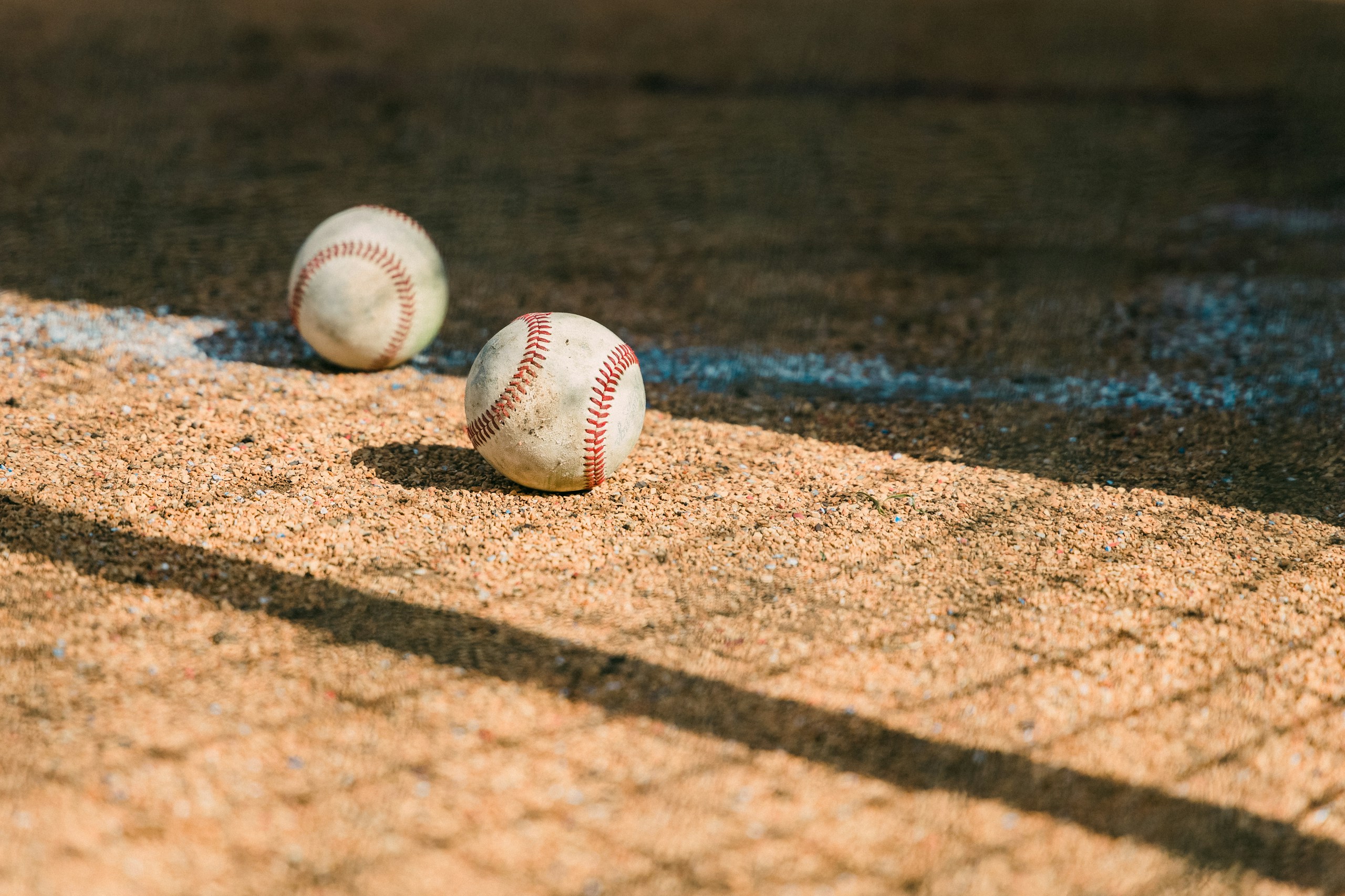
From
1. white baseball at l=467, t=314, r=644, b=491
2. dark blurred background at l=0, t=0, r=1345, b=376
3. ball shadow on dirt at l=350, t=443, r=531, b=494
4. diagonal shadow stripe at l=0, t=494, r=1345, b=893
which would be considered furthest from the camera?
dark blurred background at l=0, t=0, r=1345, b=376

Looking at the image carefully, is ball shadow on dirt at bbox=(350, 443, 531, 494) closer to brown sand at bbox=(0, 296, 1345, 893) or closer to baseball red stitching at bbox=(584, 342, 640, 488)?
brown sand at bbox=(0, 296, 1345, 893)

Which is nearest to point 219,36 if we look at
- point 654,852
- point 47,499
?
point 47,499

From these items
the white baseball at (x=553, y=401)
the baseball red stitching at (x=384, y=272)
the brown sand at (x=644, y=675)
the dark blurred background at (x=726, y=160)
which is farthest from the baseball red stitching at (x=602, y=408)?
the dark blurred background at (x=726, y=160)

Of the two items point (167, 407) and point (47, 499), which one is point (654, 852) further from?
point (167, 407)

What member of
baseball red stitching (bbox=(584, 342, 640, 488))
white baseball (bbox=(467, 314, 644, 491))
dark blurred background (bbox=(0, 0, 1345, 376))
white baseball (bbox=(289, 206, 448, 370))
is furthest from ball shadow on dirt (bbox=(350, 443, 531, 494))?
dark blurred background (bbox=(0, 0, 1345, 376))

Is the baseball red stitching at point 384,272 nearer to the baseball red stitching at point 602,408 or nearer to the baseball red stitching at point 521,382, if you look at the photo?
the baseball red stitching at point 521,382

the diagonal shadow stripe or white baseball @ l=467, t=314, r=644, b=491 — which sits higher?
white baseball @ l=467, t=314, r=644, b=491

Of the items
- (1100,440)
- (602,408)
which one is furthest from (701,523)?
(1100,440)
